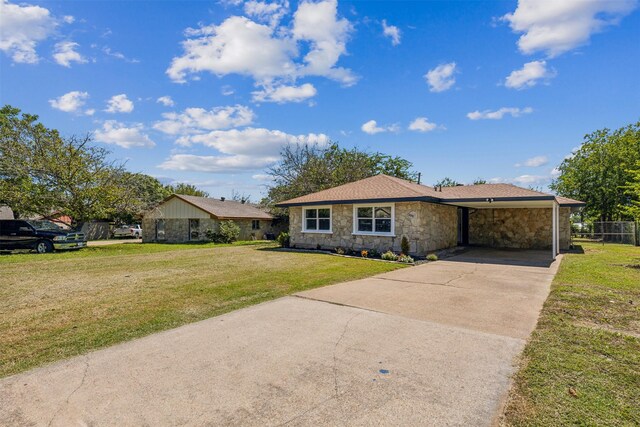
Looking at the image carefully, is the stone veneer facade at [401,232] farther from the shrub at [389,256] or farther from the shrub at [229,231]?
the shrub at [229,231]

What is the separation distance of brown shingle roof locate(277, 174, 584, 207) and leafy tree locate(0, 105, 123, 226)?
11210 millimetres

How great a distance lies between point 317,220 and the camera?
16781 millimetres

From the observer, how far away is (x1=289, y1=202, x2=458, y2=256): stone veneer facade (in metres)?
13.3

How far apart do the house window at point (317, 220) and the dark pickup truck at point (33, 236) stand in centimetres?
1260

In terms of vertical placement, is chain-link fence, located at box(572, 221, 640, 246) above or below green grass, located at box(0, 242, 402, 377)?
above

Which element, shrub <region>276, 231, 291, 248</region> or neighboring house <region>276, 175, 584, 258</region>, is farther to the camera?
shrub <region>276, 231, 291, 248</region>

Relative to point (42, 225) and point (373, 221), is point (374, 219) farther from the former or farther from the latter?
point (42, 225)

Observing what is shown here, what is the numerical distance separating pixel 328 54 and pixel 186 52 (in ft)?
19.1

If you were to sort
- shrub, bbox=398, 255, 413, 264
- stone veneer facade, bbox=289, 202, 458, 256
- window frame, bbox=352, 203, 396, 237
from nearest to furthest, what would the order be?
shrub, bbox=398, 255, 413, 264, stone veneer facade, bbox=289, 202, 458, 256, window frame, bbox=352, 203, 396, 237

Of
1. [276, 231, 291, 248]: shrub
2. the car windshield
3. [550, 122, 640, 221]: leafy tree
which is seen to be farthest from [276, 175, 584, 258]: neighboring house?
[550, 122, 640, 221]: leafy tree

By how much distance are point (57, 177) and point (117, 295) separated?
50.5 feet

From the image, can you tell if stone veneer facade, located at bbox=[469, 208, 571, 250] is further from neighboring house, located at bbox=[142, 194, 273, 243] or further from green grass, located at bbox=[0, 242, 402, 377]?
neighboring house, located at bbox=[142, 194, 273, 243]

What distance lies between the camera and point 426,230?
45.4 feet

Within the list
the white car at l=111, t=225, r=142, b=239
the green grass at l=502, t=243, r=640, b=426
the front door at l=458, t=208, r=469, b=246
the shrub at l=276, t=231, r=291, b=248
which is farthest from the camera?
the white car at l=111, t=225, r=142, b=239
